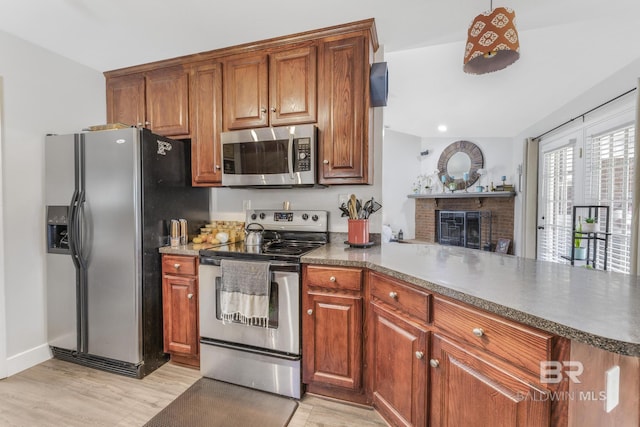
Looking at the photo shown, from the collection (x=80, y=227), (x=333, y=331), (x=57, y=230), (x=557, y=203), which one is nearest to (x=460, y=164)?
(x=557, y=203)

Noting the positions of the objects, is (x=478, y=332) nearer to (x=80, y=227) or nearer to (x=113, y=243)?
(x=113, y=243)

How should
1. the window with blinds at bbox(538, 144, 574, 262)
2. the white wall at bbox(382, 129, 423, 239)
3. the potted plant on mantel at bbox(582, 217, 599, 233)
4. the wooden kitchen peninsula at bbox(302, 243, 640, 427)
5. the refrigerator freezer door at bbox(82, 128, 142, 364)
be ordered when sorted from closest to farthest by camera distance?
the wooden kitchen peninsula at bbox(302, 243, 640, 427)
the refrigerator freezer door at bbox(82, 128, 142, 364)
the potted plant on mantel at bbox(582, 217, 599, 233)
the window with blinds at bbox(538, 144, 574, 262)
the white wall at bbox(382, 129, 423, 239)

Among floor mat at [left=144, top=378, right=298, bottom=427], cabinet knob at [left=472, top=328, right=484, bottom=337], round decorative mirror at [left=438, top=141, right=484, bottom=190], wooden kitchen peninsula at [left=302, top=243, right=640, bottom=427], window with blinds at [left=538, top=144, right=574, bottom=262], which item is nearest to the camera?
wooden kitchen peninsula at [left=302, top=243, right=640, bottom=427]

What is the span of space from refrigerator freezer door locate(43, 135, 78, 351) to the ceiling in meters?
Answer: 0.77

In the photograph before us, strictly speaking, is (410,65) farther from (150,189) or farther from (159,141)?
(150,189)

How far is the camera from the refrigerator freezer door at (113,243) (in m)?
1.91

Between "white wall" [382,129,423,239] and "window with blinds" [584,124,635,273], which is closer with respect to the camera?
"window with blinds" [584,124,635,273]

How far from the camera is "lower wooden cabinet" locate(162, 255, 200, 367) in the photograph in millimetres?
1996

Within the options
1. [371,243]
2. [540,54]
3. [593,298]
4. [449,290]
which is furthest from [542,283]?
[540,54]

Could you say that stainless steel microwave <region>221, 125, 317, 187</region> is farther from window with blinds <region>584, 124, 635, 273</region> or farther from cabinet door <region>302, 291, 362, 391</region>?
window with blinds <region>584, 124, 635, 273</region>

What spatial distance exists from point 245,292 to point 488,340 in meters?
1.33

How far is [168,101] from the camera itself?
239 cm

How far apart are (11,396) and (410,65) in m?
4.31
